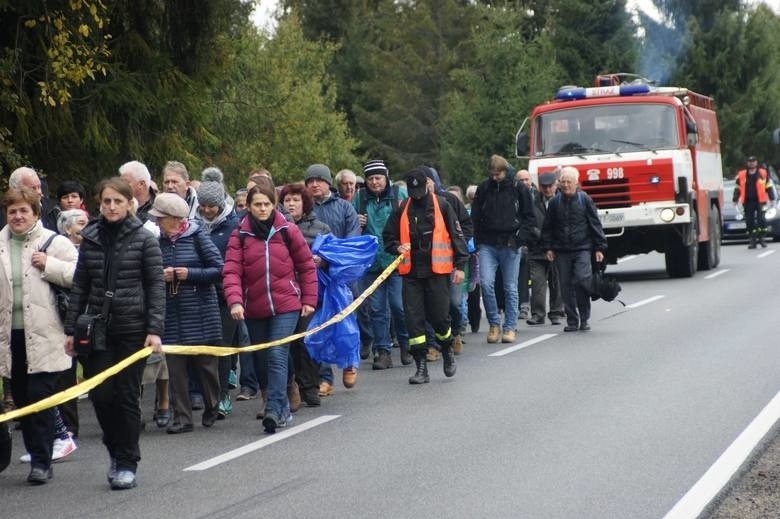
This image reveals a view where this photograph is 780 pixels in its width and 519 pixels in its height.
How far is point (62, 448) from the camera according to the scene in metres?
9.60

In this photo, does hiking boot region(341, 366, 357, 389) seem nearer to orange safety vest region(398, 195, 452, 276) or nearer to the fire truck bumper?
orange safety vest region(398, 195, 452, 276)

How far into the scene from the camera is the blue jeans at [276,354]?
10328 mm

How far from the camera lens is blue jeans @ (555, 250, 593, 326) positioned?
16.4m

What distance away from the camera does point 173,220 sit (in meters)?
10.5

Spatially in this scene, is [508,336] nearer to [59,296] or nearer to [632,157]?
[59,296]

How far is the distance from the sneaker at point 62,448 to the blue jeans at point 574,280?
7865mm

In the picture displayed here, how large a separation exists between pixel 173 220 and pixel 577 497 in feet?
13.0

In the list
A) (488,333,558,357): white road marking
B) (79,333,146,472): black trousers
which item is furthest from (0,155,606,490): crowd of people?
(488,333,558,357): white road marking

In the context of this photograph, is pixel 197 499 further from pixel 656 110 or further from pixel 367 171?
pixel 656 110

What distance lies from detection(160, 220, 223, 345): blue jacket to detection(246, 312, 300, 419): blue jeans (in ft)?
1.31

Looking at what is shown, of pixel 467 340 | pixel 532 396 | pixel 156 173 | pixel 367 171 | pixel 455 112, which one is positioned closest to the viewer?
pixel 532 396

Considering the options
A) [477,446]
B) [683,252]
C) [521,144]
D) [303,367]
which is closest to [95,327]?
[477,446]

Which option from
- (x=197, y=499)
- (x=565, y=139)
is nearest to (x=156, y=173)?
(x=565, y=139)

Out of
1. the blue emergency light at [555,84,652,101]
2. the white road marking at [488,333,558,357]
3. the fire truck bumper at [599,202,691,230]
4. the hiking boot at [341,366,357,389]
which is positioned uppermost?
the blue emergency light at [555,84,652,101]
